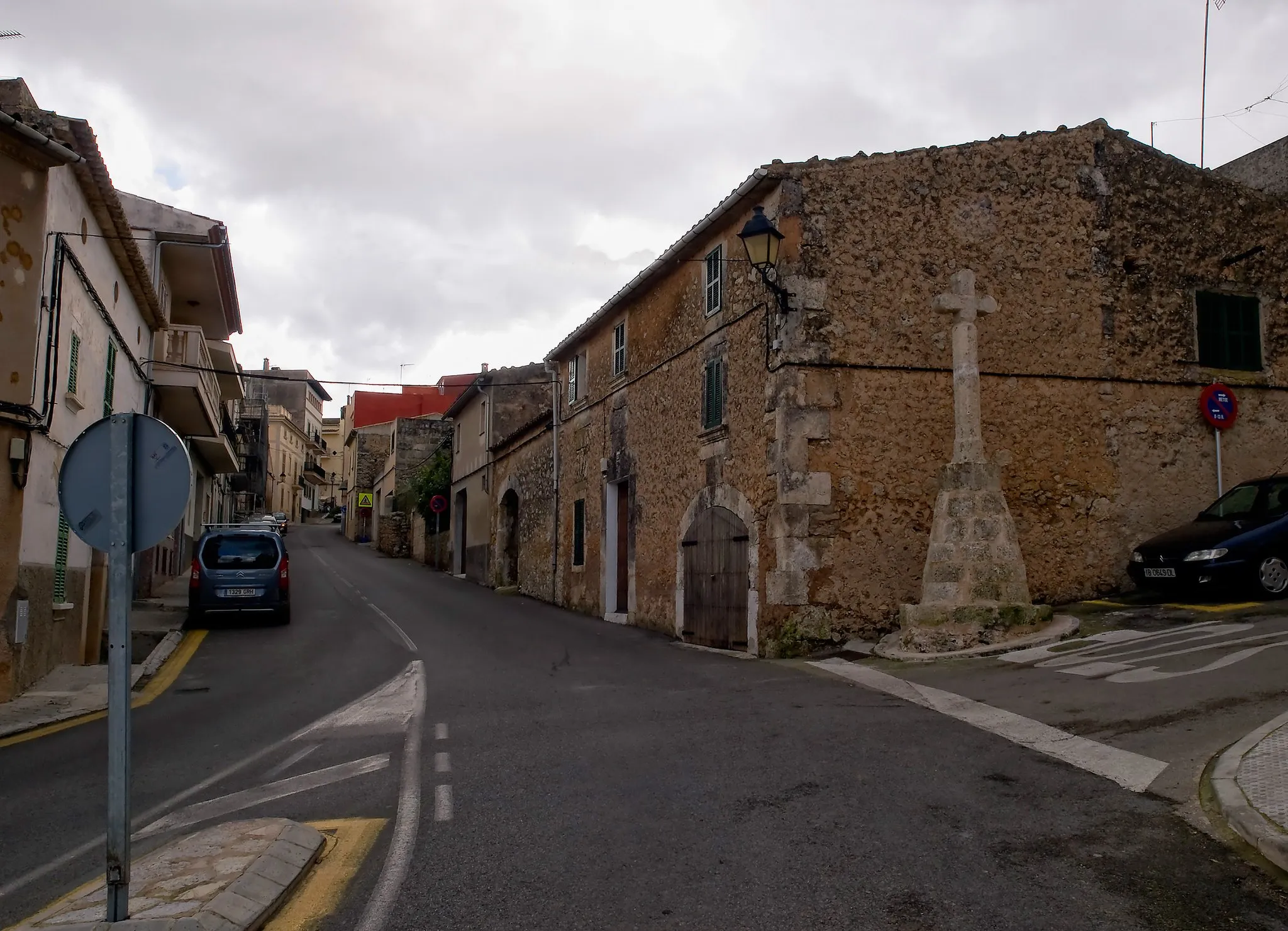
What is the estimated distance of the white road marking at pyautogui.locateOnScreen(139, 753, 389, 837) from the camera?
5973 millimetres

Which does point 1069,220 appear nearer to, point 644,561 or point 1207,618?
point 1207,618

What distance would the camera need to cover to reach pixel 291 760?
7.59m

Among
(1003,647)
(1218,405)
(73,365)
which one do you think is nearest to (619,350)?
(73,365)

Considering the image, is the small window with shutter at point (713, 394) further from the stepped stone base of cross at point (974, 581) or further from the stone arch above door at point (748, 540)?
the stepped stone base of cross at point (974, 581)

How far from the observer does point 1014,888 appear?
445cm

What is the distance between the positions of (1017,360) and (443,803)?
34.2 ft

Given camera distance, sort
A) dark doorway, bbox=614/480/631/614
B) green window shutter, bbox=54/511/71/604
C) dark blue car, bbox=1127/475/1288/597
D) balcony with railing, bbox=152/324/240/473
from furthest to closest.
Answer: dark doorway, bbox=614/480/631/614 < balcony with railing, bbox=152/324/240/473 < dark blue car, bbox=1127/475/1288/597 < green window shutter, bbox=54/511/71/604

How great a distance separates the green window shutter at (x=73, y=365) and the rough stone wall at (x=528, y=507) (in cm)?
1239

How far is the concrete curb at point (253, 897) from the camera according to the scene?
154 inches

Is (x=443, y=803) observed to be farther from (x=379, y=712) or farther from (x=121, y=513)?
(x=379, y=712)

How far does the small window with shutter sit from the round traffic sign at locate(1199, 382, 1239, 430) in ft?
22.0

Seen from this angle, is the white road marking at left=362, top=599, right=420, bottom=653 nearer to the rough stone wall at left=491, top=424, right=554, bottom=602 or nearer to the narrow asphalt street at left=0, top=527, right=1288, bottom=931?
the narrow asphalt street at left=0, top=527, right=1288, bottom=931

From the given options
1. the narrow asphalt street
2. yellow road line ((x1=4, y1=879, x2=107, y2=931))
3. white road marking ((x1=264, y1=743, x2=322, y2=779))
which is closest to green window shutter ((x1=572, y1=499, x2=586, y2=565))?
the narrow asphalt street

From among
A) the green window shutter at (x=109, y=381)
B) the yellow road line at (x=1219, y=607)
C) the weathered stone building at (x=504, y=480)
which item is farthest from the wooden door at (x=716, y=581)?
the weathered stone building at (x=504, y=480)
